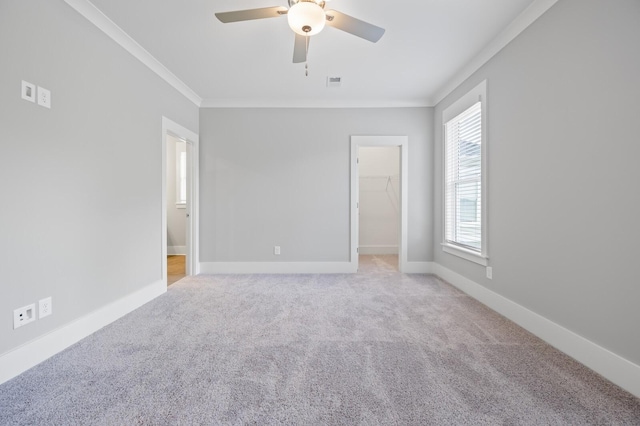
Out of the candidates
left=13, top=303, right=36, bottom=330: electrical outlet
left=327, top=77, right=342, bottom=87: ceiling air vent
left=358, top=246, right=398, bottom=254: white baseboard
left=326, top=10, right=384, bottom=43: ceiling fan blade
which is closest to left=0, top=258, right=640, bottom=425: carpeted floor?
left=13, top=303, right=36, bottom=330: electrical outlet

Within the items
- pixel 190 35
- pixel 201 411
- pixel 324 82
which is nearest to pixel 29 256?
pixel 201 411

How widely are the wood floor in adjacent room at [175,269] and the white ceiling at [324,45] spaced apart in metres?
2.69

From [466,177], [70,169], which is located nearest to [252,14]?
[70,169]

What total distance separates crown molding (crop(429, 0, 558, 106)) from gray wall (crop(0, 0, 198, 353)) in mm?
3586

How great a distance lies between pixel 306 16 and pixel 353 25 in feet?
1.36

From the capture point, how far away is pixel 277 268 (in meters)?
4.34

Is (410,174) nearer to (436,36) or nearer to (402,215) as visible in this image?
(402,215)

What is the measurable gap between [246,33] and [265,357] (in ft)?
9.02

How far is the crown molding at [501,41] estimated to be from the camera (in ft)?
7.19

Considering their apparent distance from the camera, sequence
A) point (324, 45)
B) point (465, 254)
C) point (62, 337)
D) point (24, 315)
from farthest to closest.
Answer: point (465, 254), point (324, 45), point (62, 337), point (24, 315)

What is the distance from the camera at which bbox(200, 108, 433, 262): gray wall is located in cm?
432

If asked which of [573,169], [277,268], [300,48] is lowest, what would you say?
[277,268]

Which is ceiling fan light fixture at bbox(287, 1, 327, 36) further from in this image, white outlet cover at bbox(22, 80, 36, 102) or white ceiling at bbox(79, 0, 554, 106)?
white outlet cover at bbox(22, 80, 36, 102)

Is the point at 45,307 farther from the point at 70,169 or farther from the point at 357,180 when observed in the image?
the point at 357,180
